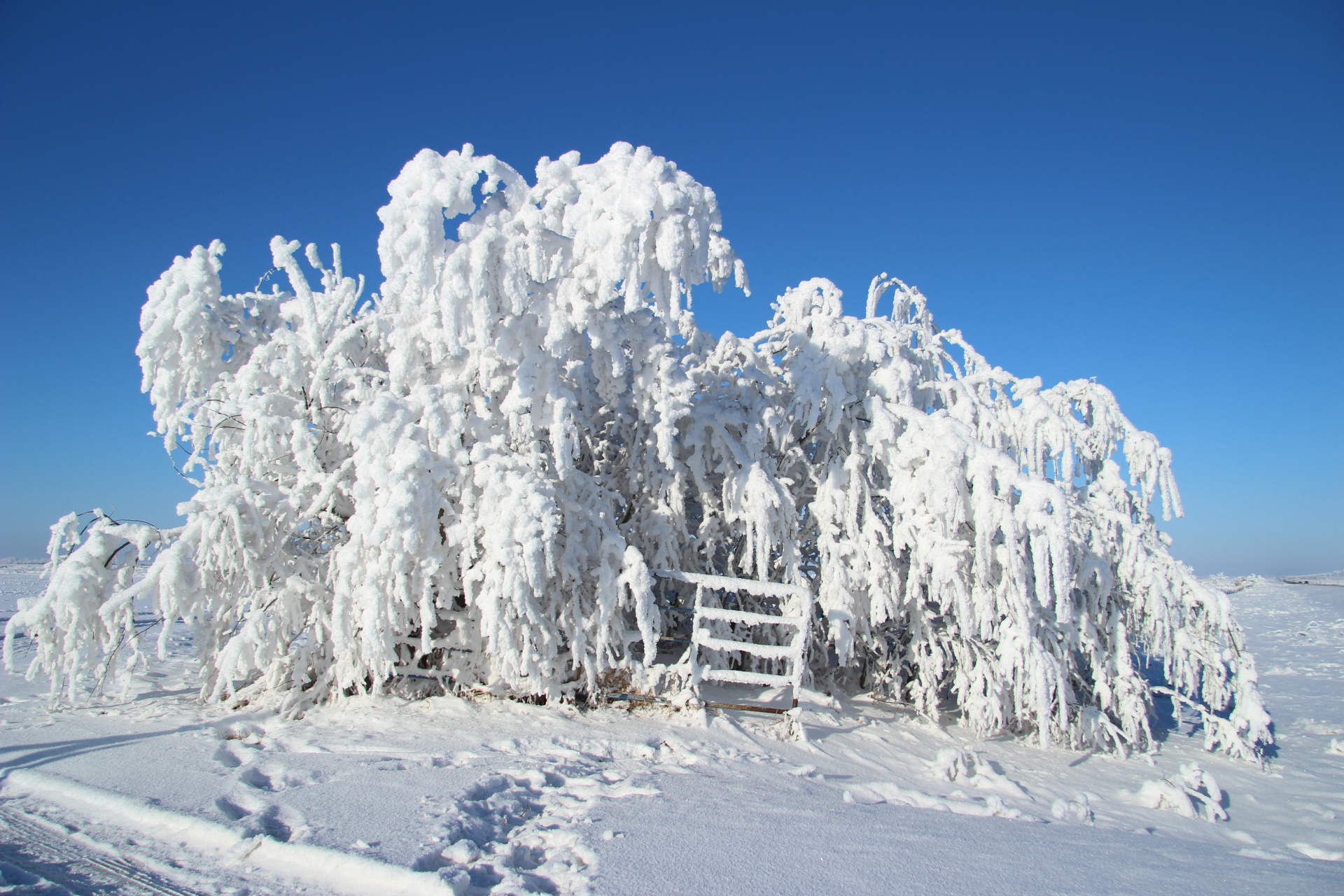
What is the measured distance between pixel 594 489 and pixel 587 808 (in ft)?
10.4

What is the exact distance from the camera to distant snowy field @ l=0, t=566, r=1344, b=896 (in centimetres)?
262

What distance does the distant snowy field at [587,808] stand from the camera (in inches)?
103

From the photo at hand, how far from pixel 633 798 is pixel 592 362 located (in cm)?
379

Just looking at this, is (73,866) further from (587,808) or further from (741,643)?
(741,643)

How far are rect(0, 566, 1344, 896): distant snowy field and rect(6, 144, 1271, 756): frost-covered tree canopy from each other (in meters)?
0.62

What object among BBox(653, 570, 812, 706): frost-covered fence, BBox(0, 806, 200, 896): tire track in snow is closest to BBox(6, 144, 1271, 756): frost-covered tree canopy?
BBox(653, 570, 812, 706): frost-covered fence

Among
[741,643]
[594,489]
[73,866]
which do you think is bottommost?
[73,866]

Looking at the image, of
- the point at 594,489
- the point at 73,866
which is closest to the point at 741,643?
the point at 594,489

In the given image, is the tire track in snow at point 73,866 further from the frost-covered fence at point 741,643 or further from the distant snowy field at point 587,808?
the frost-covered fence at point 741,643

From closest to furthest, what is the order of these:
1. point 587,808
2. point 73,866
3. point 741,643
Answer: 1. point 73,866
2. point 587,808
3. point 741,643

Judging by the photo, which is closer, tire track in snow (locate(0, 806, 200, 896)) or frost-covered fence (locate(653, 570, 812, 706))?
tire track in snow (locate(0, 806, 200, 896))

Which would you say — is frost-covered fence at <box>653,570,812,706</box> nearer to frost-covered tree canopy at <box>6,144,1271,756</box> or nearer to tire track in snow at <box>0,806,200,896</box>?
frost-covered tree canopy at <box>6,144,1271,756</box>

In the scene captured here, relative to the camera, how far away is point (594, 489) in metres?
6.12

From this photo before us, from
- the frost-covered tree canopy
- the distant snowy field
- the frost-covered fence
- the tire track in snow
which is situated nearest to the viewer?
the tire track in snow
